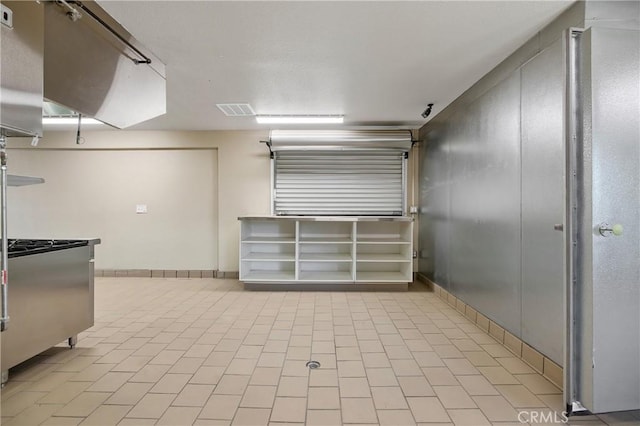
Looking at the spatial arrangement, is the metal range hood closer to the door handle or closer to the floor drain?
the floor drain

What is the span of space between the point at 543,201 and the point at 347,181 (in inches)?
124

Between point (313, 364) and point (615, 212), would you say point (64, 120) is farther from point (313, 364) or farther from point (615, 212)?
point (615, 212)

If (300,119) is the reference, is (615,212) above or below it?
below

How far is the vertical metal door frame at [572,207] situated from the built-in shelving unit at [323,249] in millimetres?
2788

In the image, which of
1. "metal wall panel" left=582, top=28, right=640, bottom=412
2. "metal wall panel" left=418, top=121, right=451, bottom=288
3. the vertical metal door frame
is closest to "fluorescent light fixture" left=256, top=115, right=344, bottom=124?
"metal wall panel" left=418, top=121, right=451, bottom=288

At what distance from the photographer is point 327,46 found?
242 cm

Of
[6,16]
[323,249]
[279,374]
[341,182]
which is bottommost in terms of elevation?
[279,374]

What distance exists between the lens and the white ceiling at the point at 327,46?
1.96 m

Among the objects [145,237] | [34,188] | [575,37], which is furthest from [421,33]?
[34,188]

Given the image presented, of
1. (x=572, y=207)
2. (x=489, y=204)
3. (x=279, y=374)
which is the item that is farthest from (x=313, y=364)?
(x=489, y=204)

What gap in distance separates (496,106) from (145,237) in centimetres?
559

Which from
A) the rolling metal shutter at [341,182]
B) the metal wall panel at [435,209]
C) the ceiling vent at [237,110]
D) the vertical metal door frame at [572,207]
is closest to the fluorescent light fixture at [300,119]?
the ceiling vent at [237,110]

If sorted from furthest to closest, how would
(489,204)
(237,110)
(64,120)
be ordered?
(64,120) → (237,110) → (489,204)

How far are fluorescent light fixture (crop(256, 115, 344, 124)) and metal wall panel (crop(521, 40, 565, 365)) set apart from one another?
95.6 inches
